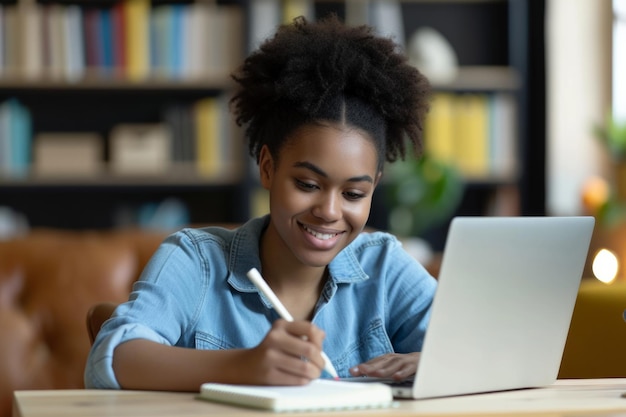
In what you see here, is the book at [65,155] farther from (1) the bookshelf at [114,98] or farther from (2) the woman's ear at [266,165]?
(2) the woman's ear at [266,165]

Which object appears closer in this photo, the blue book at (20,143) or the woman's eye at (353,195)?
the woman's eye at (353,195)

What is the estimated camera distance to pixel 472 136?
4402 millimetres

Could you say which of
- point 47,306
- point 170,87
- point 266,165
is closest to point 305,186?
point 266,165

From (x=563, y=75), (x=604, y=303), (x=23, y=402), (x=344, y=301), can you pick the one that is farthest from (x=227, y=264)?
(x=563, y=75)

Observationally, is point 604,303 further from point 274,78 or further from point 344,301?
point 274,78

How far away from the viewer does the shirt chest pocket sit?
1.61 metres

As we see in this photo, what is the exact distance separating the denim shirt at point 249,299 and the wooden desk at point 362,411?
149 mm

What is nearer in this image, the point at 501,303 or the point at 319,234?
the point at 501,303

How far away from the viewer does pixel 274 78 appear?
160 cm

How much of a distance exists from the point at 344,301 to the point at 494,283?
46cm

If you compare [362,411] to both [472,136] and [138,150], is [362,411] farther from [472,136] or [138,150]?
[472,136]

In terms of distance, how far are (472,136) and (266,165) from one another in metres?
2.88


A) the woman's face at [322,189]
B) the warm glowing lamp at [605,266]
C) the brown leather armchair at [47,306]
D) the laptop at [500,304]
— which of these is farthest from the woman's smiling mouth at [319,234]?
the warm glowing lamp at [605,266]

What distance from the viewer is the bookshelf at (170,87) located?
4109 millimetres
